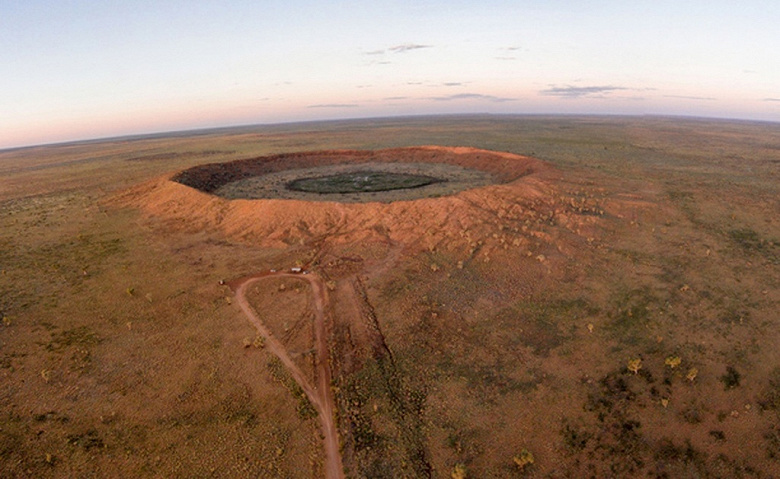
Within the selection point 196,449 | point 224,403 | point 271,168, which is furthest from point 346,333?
point 271,168

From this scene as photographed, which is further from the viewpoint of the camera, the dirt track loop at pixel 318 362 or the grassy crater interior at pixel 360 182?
the grassy crater interior at pixel 360 182

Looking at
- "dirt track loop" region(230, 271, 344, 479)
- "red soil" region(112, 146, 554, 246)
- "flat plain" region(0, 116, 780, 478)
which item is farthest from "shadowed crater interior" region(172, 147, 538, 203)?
"dirt track loop" region(230, 271, 344, 479)

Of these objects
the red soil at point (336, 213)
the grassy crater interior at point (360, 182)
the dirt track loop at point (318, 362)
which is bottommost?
the dirt track loop at point (318, 362)

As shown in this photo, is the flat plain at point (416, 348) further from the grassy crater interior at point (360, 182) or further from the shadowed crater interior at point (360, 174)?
the grassy crater interior at point (360, 182)

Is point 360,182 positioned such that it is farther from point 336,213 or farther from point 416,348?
point 416,348

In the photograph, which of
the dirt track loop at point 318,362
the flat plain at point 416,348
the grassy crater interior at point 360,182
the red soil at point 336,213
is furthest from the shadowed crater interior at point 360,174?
the dirt track loop at point 318,362

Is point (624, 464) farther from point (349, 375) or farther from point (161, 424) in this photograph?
point (161, 424)
